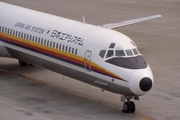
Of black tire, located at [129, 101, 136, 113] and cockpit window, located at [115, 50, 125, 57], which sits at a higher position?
cockpit window, located at [115, 50, 125, 57]

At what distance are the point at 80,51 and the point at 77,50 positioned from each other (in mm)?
235

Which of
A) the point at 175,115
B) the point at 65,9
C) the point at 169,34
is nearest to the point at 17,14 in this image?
the point at 175,115

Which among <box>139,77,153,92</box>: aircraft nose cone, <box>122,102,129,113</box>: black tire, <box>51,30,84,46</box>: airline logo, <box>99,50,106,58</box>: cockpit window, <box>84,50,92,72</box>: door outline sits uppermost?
<box>51,30,84,46</box>: airline logo

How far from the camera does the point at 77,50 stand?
26594 mm

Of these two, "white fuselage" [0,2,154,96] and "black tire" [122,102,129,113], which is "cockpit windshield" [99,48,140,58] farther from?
"black tire" [122,102,129,113]

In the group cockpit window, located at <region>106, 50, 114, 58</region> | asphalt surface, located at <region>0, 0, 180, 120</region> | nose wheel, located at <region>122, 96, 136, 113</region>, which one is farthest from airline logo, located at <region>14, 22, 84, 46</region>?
nose wheel, located at <region>122, 96, 136, 113</region>

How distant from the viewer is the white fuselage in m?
24.5

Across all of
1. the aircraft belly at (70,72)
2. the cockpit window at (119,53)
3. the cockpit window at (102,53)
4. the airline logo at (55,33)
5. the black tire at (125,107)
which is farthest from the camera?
the airline logo at (55,33)

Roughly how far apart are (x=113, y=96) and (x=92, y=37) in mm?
3289

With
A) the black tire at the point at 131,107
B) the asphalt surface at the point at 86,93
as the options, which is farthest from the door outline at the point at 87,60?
the black tire at the point at 131,107

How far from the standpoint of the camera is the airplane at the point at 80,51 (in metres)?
24.5

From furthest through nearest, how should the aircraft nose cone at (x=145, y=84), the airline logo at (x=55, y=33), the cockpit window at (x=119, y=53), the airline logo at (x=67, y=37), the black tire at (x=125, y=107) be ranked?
the airline logo at (x=55, y=33), the airline logo at (x=67, y=37), the black tire at (x=125, y=107), the cockpit window at (x=119, y=53), the aircraft nose cone at (x=145, y=84)

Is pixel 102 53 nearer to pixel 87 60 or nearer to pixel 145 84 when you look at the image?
pixel 87 60

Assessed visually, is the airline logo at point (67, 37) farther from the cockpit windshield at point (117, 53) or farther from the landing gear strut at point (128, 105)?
the landing gear strut at point (128, 105)
